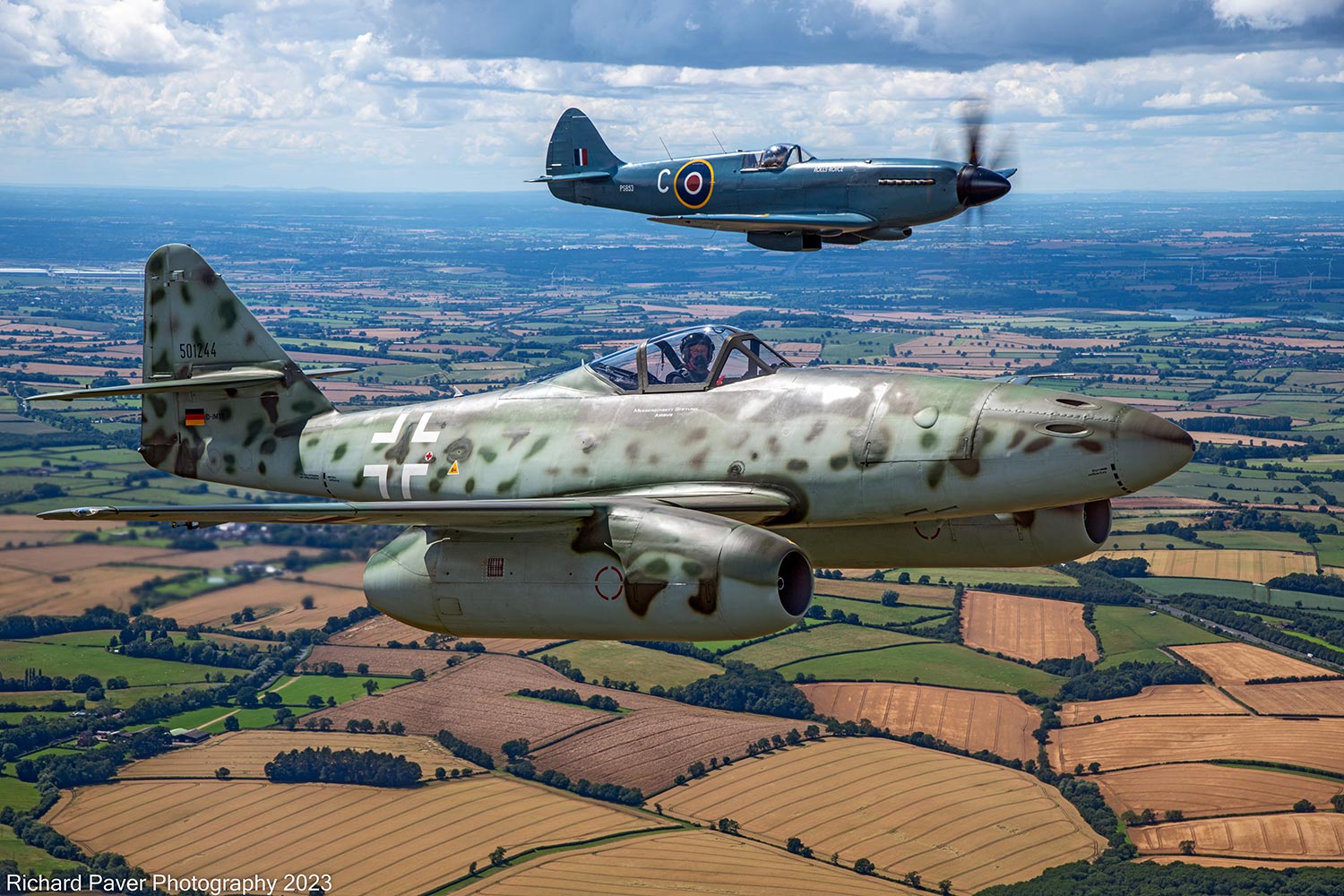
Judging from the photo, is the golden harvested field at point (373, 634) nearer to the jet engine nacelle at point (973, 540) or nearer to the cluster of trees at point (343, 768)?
the cluster of trees at point (343, 768)

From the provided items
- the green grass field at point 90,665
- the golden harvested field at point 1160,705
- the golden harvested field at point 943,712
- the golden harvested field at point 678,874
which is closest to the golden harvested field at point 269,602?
the golden harvested field at point 678,874

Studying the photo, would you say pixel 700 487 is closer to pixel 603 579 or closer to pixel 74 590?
pixel 603 579

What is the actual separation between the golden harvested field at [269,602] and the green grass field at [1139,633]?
58095 millimetres

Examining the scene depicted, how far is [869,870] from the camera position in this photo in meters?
69.4

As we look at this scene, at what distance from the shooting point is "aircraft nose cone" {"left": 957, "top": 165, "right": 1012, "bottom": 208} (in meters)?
50.7

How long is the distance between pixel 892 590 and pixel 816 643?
15.8 metres

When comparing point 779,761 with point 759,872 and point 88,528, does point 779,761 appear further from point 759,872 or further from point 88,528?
point 88,528

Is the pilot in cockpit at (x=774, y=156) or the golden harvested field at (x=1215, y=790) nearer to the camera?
the pilot in cockpit at (x=774, y=156)

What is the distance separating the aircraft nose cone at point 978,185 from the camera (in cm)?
5069

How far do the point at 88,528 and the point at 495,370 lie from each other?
4093 inches

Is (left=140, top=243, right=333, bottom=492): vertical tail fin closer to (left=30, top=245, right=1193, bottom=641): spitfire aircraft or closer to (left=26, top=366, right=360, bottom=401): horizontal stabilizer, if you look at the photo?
(left=26, top=366, right=360, bottom=401): horizontal stabilizer

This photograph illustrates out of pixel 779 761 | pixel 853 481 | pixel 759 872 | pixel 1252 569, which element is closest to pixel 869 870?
pixel 759 872

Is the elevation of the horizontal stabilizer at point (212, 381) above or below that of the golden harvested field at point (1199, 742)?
above

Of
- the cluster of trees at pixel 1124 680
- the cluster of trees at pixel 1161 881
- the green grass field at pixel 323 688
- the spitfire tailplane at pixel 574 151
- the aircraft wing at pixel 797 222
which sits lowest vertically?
the cluster of trees at pixel 1161 881
